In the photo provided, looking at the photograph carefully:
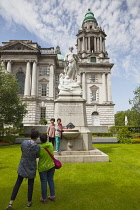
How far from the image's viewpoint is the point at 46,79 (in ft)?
123

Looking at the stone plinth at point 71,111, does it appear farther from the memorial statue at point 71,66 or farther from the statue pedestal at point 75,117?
the memorial statue at point 71,66

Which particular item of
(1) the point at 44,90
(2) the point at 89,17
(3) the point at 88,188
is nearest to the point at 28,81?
(1) the point at 44,90

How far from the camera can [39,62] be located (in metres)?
37.8

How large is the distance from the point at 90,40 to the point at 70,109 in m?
43.5

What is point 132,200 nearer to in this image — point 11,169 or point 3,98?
point 11,169

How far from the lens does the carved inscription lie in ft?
29.7

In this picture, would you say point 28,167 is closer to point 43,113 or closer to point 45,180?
point 45,180

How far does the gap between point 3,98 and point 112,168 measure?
16083 millimetres

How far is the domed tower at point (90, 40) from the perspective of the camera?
43.8m

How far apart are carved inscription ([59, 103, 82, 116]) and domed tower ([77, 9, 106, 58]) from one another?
3651 centimetres

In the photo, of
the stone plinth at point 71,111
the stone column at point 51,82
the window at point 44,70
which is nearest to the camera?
the stone plinth at point 71,111

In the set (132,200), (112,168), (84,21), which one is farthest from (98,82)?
(132,200)

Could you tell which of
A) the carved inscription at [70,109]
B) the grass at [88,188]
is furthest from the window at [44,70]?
the grass at [88,188]

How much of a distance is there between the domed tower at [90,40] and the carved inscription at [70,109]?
120ft
